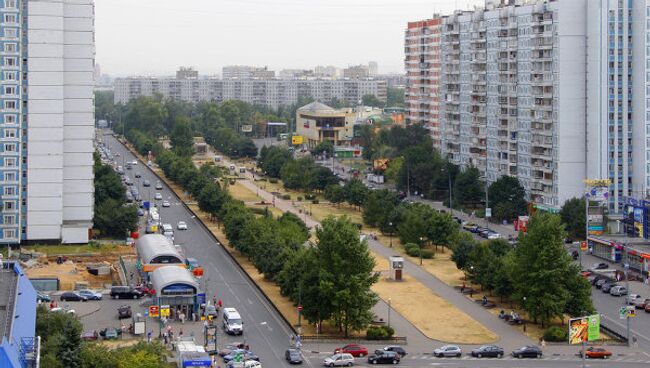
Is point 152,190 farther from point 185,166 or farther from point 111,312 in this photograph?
point 111,312

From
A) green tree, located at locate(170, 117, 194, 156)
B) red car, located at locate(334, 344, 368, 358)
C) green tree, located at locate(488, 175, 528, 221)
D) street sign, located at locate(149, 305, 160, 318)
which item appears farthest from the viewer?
green tree, located at locate(170, 117, 194, 156)

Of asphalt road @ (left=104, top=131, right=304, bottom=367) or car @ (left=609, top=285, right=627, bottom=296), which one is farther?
car @ (left=609, top=285, right=627, bottom=296)

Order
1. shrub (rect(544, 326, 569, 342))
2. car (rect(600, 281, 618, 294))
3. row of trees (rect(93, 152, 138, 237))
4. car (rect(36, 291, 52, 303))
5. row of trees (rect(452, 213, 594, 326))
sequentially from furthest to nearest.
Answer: row of trees (rect(93, 152, 138, 237)), car (rect(600, 281, 618, 294)), car (rect(36, 291, 52, 303)), row of trees (rect(452, 213, 594, 326)), shrub (rect(544, 326, 569, 342))

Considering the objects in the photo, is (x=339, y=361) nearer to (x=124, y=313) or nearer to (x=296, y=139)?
(x=124, y=313)

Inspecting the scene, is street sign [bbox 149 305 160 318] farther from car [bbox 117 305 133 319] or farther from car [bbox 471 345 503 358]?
car [bbox 471 345 503 358]

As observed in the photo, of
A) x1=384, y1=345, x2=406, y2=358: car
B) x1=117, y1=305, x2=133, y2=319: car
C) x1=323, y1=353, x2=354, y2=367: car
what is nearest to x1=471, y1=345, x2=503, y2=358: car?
x1=384, y1=345, x2=406, y2=358: car

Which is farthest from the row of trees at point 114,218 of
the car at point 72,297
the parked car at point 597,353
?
the parked car at point 597,353
